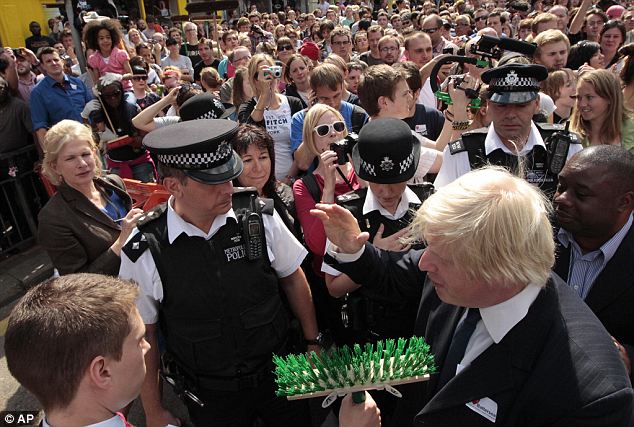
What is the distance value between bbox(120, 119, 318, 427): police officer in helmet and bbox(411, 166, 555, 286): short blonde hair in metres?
1.10

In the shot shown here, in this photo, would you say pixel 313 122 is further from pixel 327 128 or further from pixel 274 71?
pixel 274 71

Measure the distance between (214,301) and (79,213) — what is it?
129cm

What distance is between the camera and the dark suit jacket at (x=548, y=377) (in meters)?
1.33

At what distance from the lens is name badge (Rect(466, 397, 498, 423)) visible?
1465mm

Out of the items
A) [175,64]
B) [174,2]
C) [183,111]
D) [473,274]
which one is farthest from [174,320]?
[174,2]

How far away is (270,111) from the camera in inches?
187

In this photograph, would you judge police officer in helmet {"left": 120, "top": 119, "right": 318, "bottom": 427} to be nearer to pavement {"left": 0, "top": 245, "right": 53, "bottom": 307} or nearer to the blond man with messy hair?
the blond man with messy hair

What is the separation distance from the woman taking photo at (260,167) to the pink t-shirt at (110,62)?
4433 millimetres

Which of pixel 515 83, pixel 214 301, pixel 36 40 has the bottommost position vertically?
pixel 214 301

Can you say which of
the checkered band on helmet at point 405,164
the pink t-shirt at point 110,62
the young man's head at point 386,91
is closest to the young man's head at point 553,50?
the young man's head at point 386,91

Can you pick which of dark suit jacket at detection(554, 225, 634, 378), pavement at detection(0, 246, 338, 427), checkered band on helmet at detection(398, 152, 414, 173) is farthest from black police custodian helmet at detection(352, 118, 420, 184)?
pavement at detection(0, 246, 338, 427)

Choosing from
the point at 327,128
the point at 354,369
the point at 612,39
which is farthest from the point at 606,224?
the point at 612,39

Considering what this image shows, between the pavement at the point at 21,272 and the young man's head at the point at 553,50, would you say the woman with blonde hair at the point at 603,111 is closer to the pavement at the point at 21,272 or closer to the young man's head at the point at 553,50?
the young man's head at the point at 553,50

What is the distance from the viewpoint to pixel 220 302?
2219 mm
